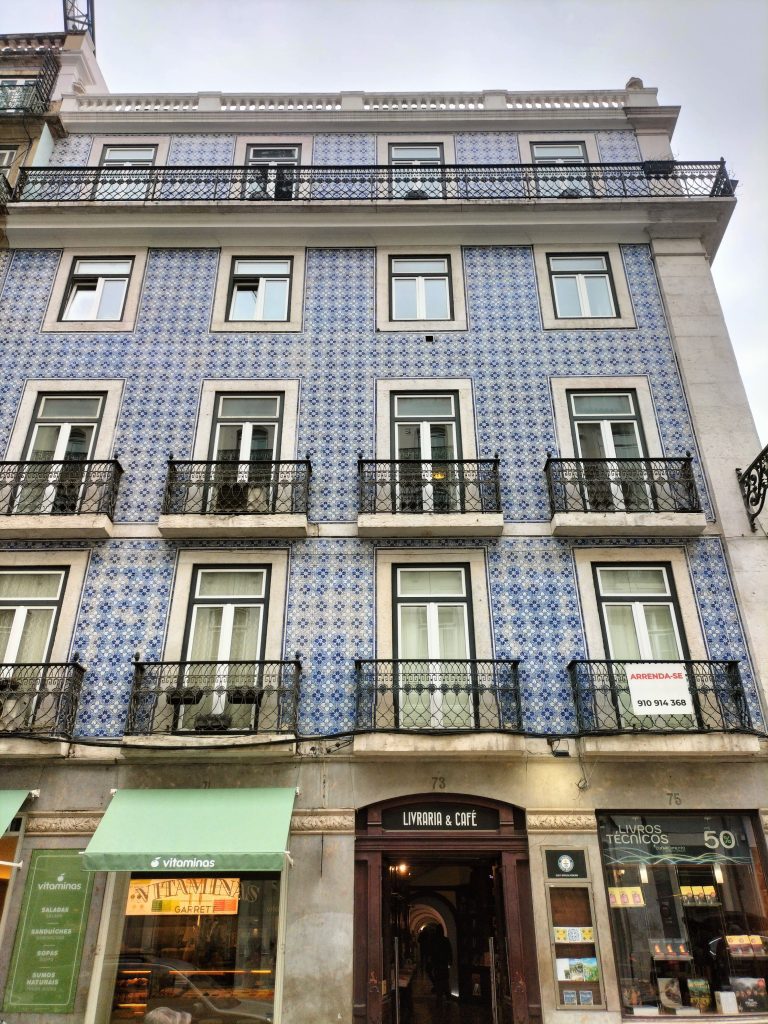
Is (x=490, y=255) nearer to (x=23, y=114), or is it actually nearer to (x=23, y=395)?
(x=23, y=395)

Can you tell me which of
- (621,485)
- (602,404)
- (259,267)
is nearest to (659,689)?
(621,485)

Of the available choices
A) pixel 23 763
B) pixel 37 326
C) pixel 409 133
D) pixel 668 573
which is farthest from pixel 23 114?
pixel 668 573

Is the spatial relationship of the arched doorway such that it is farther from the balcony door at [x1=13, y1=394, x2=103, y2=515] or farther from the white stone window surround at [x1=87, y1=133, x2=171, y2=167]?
the white stone window surround at [x1=87, y1=133, x2=171, y2=167]

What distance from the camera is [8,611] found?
8797mm

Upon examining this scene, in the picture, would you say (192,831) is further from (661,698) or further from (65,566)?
(661,698)

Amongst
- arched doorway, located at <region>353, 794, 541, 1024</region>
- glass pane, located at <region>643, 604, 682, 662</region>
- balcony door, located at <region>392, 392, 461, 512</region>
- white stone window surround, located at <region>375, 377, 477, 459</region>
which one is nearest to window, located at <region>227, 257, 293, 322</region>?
white stone window surround, located at <region>375, 377, 477, 459</region>

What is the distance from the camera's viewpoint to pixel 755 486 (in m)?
8.99

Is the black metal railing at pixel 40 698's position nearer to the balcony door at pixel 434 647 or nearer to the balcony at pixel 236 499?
the balcony at pixel 236 499

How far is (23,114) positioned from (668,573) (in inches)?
512

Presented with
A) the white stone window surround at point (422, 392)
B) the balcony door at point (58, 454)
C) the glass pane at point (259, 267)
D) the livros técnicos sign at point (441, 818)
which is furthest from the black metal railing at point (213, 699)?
the glass pane at point (259, 267)

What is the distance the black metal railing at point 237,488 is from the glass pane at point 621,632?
4084 mm

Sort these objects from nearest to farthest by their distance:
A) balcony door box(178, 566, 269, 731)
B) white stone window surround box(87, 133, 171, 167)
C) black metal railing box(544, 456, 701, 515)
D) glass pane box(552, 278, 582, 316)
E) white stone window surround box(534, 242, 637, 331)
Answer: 1. balcony door box(178, 566, 269, 731)
2. black metal railing box(544, 456, 701, 515)
3. white stone window surround box(534, 242, 637, 331)
4. glass pane box(552, 278, 582, 316)
5. white stone window surround box(87, 133, 171, 167)

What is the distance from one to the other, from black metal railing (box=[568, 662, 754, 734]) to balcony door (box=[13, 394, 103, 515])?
6734mm

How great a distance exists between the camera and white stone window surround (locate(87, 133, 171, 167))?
12.7 metres
